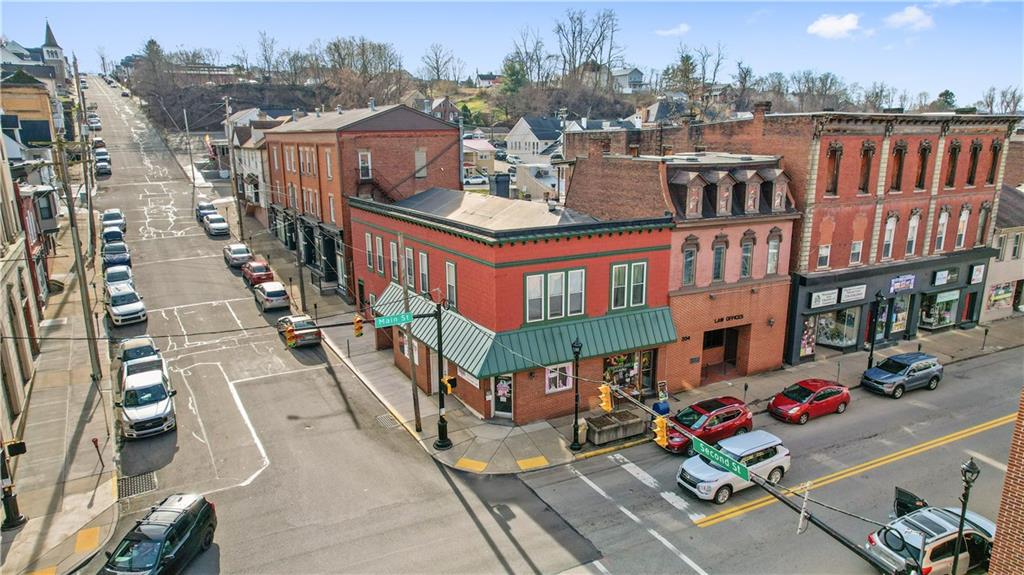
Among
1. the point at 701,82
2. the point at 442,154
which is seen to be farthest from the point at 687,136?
the point at 701,82

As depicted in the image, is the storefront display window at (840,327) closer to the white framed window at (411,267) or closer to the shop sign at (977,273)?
the shop sign at (977,273)

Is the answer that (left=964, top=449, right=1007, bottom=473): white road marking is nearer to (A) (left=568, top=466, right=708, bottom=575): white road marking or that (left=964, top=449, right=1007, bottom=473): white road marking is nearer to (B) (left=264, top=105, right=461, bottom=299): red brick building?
(A) (left=568, top=466, right=708, bottom=575): white road marking

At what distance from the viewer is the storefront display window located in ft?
108

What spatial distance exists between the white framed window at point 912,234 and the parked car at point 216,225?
54118 millimetres

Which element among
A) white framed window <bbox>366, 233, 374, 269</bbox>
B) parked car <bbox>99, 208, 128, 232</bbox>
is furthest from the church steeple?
white framed window <bbox>366, 233, 374, 269</bbox>

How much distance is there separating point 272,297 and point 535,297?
70.2 ft

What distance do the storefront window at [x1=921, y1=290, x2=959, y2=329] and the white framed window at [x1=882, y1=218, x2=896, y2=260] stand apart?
17.2 feet

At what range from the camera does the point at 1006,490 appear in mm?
11789

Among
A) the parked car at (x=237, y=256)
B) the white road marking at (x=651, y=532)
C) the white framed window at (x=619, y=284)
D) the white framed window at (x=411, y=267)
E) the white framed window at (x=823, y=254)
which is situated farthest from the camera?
the parked car at (x=237, y=256)

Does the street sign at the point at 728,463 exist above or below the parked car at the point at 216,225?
above

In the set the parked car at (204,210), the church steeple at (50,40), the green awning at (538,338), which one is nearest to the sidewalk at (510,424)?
the green awning at (538,338)

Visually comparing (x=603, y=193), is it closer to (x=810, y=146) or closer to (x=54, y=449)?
(x=810, y=146)

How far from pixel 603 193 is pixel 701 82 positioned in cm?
11849

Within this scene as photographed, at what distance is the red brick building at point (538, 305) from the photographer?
23422 millimetres
